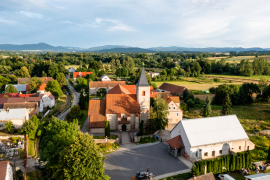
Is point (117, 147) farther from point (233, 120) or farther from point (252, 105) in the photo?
point (252, 105)

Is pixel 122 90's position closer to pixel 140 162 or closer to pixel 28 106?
pixel 28 106

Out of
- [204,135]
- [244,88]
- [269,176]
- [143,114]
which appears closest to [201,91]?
[244,88]

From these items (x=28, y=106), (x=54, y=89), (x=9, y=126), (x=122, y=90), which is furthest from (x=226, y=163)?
(x=54, y=89)

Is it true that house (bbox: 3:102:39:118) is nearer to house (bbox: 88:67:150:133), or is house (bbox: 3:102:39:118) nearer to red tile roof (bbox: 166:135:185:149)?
house (bbox: 88:67:150:133)

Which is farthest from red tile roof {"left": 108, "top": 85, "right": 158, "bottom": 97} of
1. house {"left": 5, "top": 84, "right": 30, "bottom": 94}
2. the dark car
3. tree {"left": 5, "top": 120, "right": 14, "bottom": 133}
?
house {"left": 5, "top": 84, "right": 30, "bottom": 94}

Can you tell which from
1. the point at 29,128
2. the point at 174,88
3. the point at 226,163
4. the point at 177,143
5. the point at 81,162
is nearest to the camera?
the point at 81,162

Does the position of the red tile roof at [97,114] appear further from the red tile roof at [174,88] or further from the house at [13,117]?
the red tile roof at [174,88]

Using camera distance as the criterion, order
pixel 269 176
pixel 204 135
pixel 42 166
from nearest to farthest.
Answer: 1. pixel 269 176
2. pixel 42 166
3. pixel 204 135

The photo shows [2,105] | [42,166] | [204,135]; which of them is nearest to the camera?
[42,166]
